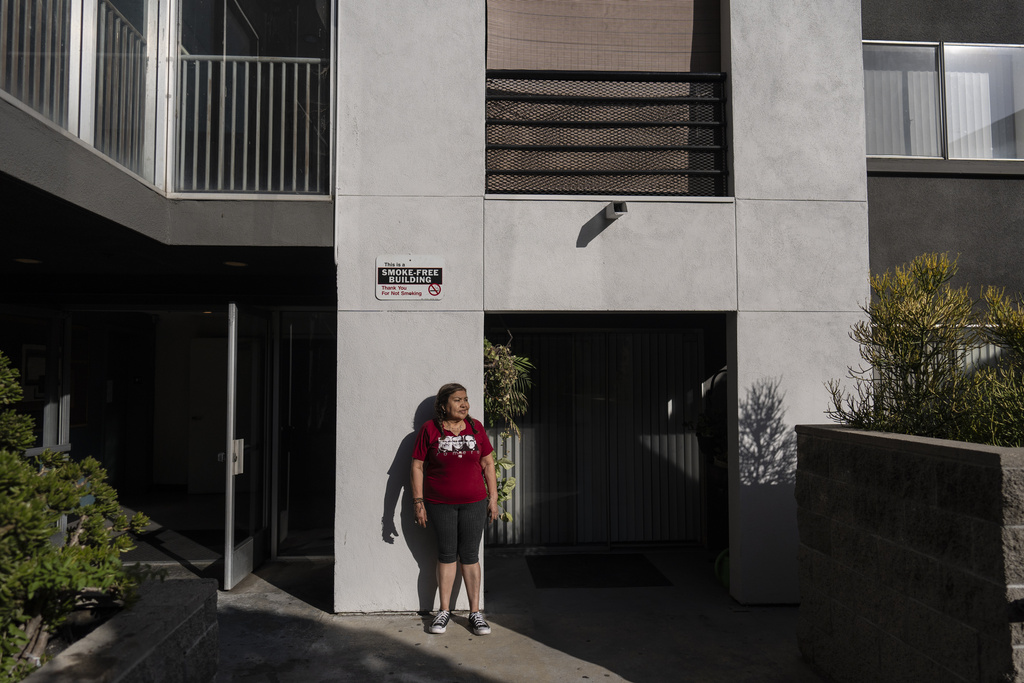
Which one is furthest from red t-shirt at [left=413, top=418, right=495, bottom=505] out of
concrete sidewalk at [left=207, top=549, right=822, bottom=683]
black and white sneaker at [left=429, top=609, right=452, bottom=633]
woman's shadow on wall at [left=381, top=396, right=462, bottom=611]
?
concrete sidewalk at [left=207, top=549, right=822, bottom=683]

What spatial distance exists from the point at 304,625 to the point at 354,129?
379cm

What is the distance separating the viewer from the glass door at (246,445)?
6.23 m

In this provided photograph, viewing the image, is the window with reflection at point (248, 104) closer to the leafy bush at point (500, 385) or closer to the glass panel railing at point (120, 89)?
the glass panel railing at point (120, 89)

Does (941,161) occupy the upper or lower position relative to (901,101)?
lower

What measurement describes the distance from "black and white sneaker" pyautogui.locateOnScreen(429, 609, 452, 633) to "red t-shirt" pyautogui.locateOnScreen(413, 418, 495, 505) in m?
0.79

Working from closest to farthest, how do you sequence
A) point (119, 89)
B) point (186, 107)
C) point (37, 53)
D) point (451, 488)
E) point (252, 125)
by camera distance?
point (37, 53), point (119, 89), point (451, 488), point (186, 107), point (252, 125)

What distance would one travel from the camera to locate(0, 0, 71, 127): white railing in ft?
12.8

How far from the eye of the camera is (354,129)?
18.7 feet

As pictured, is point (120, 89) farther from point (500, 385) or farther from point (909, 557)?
point (909, 557)

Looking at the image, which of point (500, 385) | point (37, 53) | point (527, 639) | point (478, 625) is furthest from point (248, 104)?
point (527, 639)

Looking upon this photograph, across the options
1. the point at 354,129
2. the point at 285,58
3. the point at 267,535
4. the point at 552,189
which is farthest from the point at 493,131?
the point at 267,535

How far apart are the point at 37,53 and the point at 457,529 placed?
4012 millimetres

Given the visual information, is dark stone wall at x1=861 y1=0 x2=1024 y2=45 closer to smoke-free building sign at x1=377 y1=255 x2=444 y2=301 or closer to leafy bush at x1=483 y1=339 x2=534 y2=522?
leafy bush at x1=483 y1=339 x2=534 y2=522

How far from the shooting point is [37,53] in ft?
13.4
